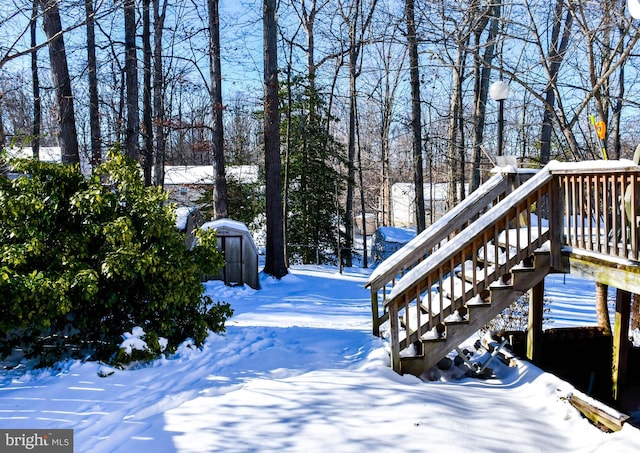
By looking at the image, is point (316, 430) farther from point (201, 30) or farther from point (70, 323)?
point (201, 30)

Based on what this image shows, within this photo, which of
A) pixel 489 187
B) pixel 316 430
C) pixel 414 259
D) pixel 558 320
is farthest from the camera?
pixel 558 320

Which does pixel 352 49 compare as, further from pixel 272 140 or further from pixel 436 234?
pixel 436 234

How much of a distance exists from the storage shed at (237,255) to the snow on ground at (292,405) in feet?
15.7

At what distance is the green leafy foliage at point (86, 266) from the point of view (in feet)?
14.5

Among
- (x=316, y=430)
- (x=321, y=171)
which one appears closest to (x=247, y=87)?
(x=321, y=171)

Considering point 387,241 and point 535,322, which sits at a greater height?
point 535,322

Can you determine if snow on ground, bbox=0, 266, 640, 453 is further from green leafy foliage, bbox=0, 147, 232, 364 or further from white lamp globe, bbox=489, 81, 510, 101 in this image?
white lamp globe, bbox=489, 81, 510, 101

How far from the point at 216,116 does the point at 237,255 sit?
454 cm

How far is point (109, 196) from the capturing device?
511cm

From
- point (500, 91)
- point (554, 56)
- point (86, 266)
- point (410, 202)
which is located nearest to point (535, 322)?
point (500, 91)

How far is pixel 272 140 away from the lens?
38.6 feet

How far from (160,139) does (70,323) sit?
10.9 meters

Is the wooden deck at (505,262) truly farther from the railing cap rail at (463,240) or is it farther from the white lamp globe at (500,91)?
the white lamp globe at (500,91)

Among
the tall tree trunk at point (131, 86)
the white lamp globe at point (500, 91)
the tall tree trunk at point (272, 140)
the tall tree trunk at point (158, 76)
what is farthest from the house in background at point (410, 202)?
the white lamp globe at point (500, 91)
